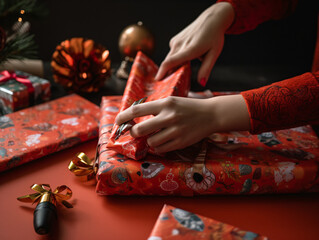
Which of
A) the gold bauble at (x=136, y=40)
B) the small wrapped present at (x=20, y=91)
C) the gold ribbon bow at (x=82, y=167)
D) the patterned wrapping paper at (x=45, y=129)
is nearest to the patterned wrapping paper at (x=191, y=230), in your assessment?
the gold ribbon bow at (x=82, y=167)

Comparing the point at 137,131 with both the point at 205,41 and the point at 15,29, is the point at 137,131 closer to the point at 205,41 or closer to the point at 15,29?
the point at 205,41

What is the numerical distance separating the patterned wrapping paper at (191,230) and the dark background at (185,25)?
658mm

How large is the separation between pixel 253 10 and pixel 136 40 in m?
0.32

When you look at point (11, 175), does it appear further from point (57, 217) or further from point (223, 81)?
point (223, 81)

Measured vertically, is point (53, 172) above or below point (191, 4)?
A: below

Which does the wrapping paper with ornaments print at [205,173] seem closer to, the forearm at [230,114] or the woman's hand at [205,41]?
the forearm at [230,114]

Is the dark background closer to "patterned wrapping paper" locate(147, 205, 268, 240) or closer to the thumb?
the thumb

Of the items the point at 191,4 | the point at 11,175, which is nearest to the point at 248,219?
the point at 11,175

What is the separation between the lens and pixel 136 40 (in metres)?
0.81

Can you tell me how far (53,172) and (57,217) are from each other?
110 millimetres

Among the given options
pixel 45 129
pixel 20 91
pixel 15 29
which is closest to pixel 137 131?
pixel 45 129

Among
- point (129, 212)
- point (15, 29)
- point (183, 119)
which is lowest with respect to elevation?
point (129, 212)

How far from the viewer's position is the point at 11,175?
47 cm

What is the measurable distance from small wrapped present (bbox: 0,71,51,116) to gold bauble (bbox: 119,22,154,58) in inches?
9.8
